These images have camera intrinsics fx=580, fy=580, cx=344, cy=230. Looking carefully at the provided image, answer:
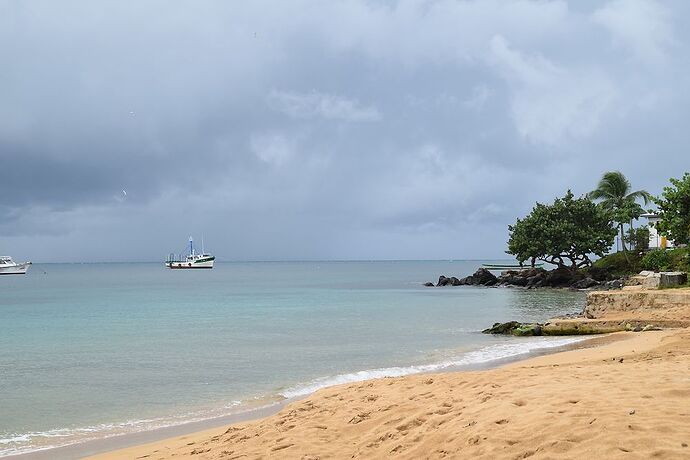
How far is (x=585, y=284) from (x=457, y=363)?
47.3 m

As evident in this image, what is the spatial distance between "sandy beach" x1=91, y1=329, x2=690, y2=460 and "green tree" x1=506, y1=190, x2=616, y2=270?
55.1 meters

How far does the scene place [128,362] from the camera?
20031 mm

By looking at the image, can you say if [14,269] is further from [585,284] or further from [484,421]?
[484,421]

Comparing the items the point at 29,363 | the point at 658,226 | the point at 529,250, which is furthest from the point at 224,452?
the point at 529,250

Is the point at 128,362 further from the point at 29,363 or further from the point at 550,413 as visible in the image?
the point at 550,413

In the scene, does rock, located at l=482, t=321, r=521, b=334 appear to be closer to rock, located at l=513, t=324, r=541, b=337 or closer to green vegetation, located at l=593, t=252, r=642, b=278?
rock, located at l=513, t=324, r=541, b=337

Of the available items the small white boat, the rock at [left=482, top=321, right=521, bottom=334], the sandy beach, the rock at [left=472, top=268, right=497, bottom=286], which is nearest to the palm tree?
the rock at [left=472, top=268, right=497, bottom=286]

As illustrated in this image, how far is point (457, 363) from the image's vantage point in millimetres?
17672

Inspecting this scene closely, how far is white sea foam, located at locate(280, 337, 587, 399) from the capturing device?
1493 centimetres

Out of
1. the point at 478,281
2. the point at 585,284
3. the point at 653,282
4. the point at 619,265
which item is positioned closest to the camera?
the point at 653,282

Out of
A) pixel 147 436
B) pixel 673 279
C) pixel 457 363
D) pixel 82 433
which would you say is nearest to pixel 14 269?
pixel 673 279

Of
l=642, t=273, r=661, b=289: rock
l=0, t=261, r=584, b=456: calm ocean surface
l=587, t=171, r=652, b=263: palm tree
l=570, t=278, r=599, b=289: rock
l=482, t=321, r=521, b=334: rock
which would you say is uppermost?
l=587, t=171, r=652, b=263: palm tree

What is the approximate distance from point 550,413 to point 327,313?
3324 cm

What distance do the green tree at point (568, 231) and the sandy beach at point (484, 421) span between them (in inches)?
2170
